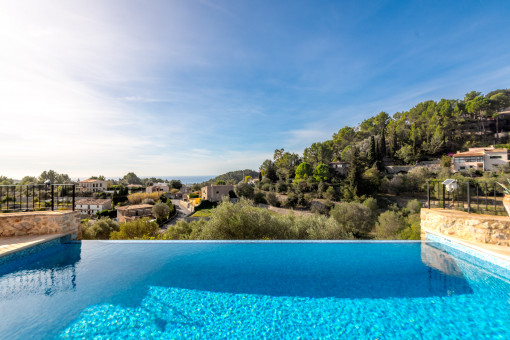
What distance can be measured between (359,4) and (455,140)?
40.6 meters

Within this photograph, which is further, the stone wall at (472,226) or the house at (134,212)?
the house at (134,212)

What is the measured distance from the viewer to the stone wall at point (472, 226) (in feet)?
13.4

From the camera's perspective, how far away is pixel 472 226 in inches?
173

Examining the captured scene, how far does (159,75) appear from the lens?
1062cm

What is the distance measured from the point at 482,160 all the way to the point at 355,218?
22.0 m

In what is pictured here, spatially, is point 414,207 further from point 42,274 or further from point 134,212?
point 134,212

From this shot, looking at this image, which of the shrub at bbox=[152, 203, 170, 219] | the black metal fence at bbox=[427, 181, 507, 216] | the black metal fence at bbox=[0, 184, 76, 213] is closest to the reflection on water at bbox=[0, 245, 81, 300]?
the black metal fence at bbox=[0, 184, 76, 213]

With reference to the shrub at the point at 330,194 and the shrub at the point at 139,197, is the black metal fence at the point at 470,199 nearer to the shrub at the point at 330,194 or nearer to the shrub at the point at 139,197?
the shrub at the point at 330,194

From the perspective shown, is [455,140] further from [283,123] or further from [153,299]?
[153,299]

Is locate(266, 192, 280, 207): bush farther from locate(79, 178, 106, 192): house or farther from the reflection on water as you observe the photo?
locate(79, 178, 106, 192): house

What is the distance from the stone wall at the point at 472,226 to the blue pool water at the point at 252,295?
58 centimetres

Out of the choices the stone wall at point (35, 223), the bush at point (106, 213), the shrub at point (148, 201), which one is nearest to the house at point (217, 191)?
the shrub at point (148, 201)

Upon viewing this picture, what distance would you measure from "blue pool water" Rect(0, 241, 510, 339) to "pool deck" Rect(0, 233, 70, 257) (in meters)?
0.25

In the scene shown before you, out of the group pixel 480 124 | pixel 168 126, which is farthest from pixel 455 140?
pixel 168 126
